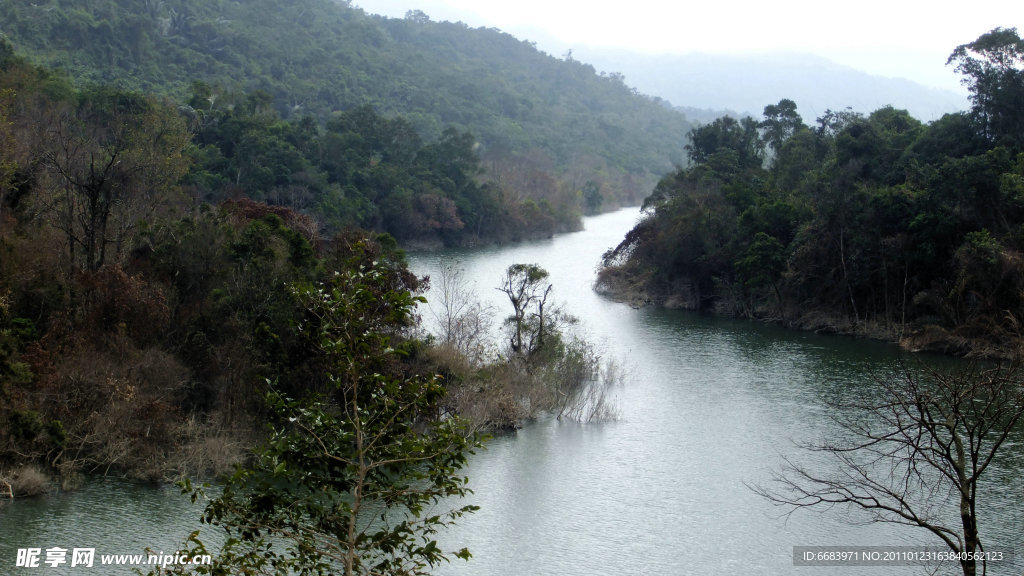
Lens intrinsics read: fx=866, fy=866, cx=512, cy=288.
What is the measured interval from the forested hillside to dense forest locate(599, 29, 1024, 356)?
1253 inches

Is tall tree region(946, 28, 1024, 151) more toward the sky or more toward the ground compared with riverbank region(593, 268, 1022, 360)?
more toward the sky

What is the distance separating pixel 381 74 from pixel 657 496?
7259cm

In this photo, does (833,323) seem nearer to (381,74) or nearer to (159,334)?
(159,334)

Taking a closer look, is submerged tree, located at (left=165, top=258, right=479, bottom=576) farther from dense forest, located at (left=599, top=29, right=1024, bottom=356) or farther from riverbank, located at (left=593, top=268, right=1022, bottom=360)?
dense forest, located at (left=599, top=29, right=1024, bottom=356)

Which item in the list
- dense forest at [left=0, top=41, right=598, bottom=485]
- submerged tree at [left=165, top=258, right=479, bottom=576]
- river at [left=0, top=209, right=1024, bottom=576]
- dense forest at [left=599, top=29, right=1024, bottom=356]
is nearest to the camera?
submerged tree at [left=165, top=258, right=479, bottom=576]

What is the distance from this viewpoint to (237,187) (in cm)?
4259

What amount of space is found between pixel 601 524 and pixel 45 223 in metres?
14.1

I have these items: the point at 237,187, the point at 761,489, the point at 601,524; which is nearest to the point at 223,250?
the point at 601,524

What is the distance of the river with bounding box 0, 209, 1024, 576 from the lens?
13.0 m

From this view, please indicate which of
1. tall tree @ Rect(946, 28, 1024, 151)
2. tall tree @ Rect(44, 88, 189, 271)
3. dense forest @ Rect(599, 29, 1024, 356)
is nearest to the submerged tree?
tall tree @ Rect(44, 88, 189, 271)

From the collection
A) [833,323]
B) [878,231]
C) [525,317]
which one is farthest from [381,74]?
[525,317]

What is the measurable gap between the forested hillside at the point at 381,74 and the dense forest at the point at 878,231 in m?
31.8

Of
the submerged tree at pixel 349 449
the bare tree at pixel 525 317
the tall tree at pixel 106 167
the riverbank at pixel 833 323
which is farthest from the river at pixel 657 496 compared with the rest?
the tall tree at pixel 106 167

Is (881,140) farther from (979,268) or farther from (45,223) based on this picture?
(45,223)
